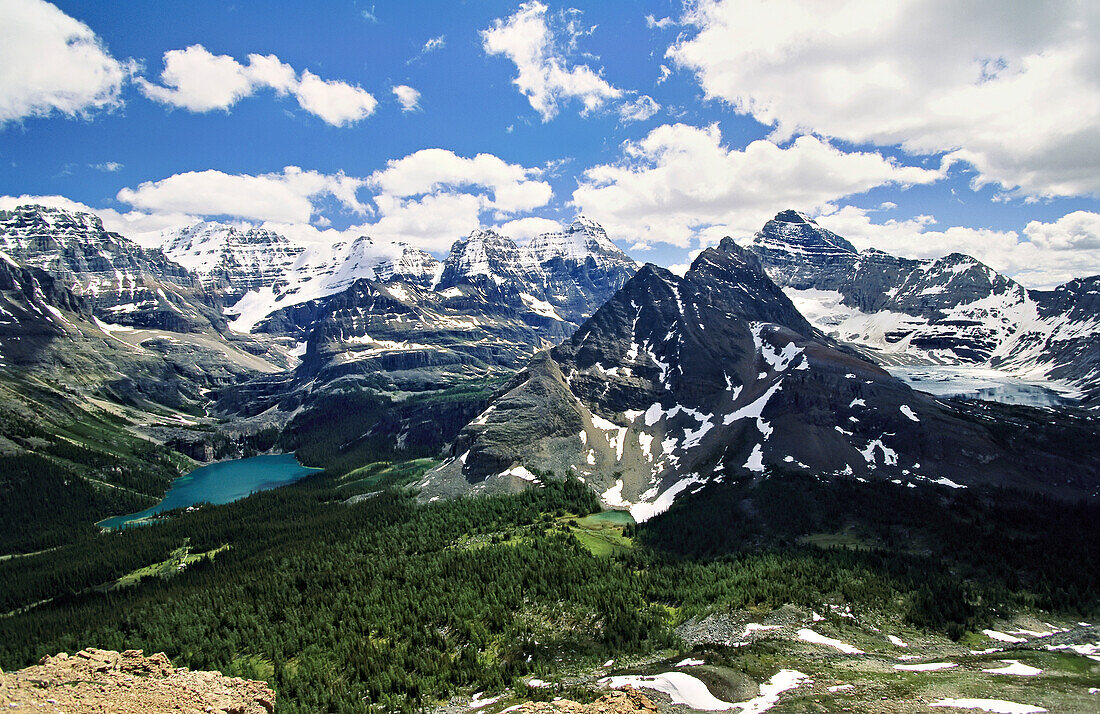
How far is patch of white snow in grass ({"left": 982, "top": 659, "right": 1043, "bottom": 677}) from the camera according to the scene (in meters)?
54.5

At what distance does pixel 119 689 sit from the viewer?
4197 cm

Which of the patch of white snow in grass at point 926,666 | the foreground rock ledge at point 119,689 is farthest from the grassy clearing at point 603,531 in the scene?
the foreground rock ledge at point 119,689

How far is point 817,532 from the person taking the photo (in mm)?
118750

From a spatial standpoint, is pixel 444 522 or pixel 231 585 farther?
pixel 444 522

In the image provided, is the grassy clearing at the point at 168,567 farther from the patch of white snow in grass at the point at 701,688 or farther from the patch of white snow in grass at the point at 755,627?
the patch of white snow in grass at the point at 755,627

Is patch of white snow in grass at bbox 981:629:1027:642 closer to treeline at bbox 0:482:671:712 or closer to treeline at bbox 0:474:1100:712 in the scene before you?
treeline at bbox 0:474:1100:712

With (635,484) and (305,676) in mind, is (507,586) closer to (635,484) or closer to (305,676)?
(305,676)

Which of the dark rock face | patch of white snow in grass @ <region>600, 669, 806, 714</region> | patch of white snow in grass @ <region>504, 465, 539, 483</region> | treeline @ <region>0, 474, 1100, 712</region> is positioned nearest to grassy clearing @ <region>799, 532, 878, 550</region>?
treeline @ <region>0, 474, 1100, 712</region>

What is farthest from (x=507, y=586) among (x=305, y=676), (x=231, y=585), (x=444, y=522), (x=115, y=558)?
(x=115, y=558)

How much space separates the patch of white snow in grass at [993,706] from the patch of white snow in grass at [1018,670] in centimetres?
1050

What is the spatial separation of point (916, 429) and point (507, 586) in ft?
406

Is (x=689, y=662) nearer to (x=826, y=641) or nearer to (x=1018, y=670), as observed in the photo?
(x=826, y=641)

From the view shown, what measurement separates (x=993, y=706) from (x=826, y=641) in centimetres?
2103

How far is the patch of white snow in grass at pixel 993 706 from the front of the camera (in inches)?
1758
